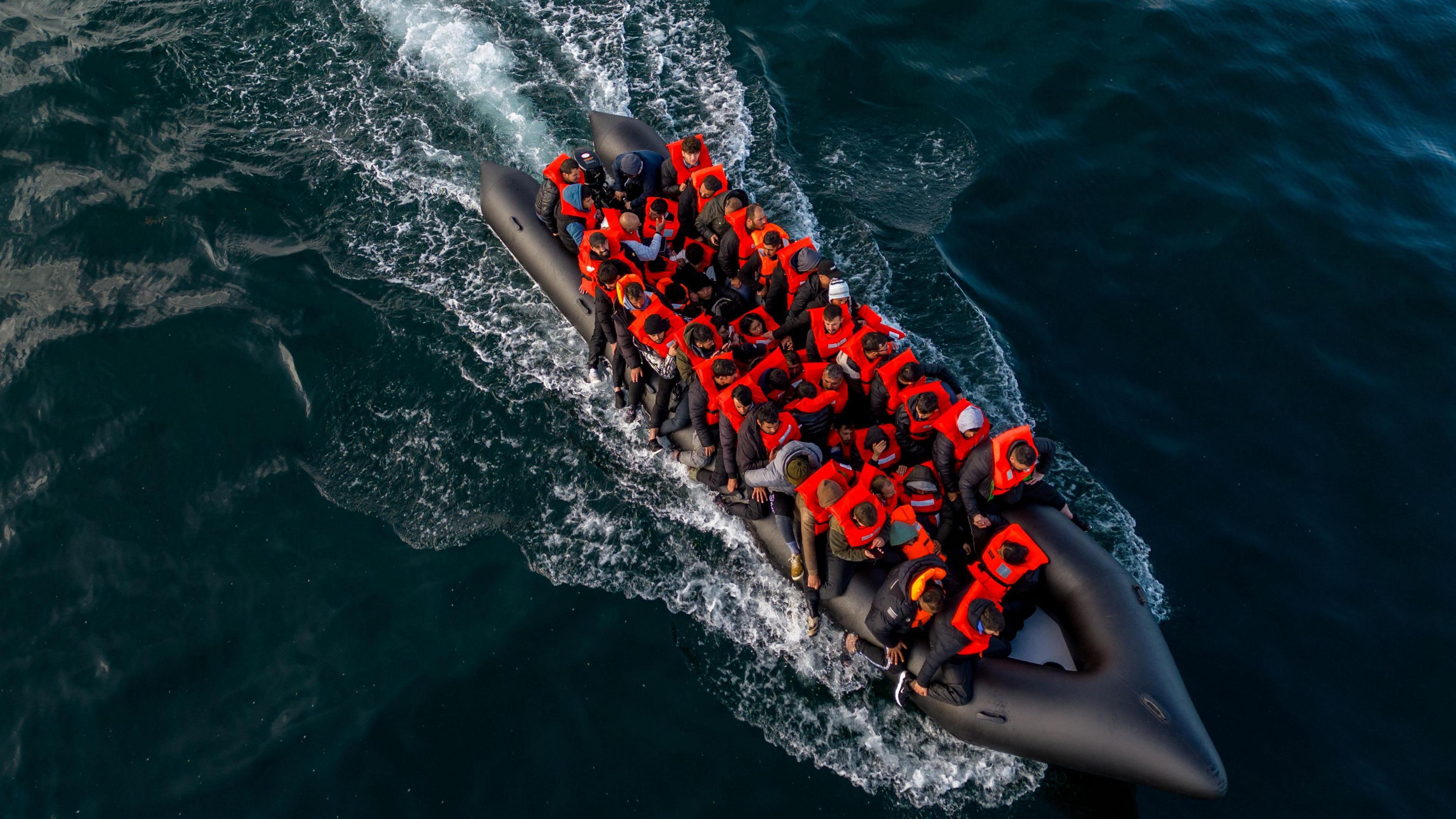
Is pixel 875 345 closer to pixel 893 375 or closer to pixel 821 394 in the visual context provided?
pixel 893 375

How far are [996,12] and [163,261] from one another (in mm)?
13449

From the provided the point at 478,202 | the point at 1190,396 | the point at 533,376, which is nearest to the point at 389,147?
the point at 478,202

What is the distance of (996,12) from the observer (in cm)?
1341

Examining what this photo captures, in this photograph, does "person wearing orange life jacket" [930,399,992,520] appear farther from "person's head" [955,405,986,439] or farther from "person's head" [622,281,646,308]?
"person's head" [622,281,646,308]

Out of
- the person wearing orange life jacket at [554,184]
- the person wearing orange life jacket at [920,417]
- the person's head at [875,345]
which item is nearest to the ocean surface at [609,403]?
the person wearing orange life jacket at [554,184]

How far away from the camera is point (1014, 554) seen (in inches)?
268

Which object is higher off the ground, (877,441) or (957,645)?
(877,441)

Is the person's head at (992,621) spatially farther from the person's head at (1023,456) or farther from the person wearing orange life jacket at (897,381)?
the person wearing orange life jacket at (897,381)

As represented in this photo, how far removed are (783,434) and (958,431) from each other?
66.9 inches

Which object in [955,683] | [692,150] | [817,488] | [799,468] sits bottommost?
[955,683]

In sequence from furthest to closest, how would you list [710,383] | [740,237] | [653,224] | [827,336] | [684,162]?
[684,162] < [653,224] < [740,237] < [827,336] < [710,383]

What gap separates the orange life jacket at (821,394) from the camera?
7547 millimetres

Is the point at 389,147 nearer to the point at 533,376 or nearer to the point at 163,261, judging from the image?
the point at 163,261

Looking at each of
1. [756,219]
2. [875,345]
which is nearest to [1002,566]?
[875,345]
